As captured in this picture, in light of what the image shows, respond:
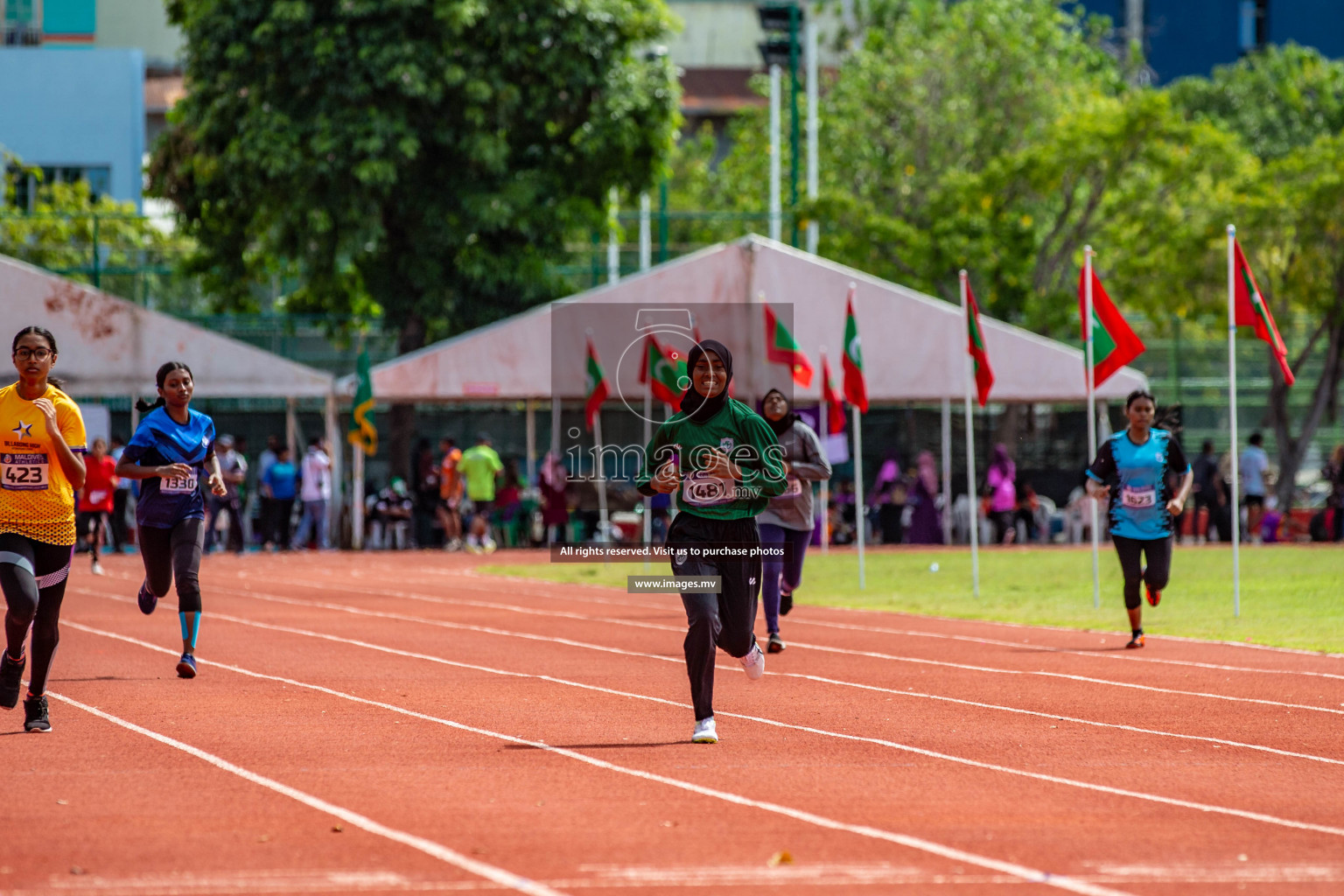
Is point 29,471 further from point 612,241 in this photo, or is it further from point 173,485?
point 612,241

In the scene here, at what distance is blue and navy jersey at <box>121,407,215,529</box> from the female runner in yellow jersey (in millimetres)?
2240

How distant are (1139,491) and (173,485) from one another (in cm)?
721

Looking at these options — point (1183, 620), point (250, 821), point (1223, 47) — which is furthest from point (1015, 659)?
point (1223, 47)

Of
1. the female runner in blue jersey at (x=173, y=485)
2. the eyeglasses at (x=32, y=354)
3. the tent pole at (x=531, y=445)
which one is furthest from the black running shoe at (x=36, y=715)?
the tent pole at (x=531, y=445)

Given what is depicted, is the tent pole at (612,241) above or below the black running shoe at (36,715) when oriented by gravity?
above

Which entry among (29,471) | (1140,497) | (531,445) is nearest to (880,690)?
(1140,497)

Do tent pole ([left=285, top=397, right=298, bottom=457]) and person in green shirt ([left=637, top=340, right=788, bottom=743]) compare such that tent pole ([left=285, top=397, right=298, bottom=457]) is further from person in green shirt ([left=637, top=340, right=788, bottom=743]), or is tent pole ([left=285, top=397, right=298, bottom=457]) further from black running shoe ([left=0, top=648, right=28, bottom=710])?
person in green shirt ([left=637, top=340, right=788, bottom=743])

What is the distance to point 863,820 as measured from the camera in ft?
23.3

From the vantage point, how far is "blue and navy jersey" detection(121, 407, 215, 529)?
38.2 ft

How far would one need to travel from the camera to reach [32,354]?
9180 mm

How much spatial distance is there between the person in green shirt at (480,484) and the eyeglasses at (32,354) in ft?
67.4

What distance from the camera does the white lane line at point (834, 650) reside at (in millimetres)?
11125

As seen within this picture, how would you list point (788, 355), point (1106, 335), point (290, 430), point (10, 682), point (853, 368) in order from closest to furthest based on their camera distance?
point (10, 682) → point (1106, 335) → point (853, 368) → point (788, 355) → point (290, 430)

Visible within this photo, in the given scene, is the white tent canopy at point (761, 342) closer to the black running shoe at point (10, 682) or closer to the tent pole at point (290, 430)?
the tent pole at point (290, 430)
